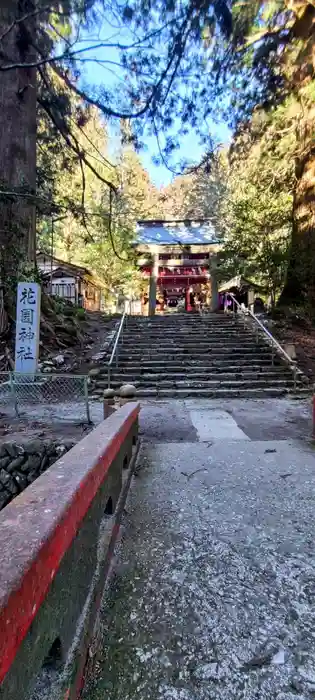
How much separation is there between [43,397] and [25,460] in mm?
2489

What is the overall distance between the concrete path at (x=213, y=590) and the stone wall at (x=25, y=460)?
127 cm

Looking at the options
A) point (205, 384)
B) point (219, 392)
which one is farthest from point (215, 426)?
point (205, 384)

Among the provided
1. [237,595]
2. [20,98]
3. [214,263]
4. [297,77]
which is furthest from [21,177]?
[214,263]

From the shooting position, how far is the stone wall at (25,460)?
4.02 m

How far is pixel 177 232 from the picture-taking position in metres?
19.4

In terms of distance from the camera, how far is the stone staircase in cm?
752

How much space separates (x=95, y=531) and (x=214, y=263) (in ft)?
52.9

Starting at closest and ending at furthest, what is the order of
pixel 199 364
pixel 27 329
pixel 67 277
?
pixel 27 329 → pixel 199 364 → pixel 67 277

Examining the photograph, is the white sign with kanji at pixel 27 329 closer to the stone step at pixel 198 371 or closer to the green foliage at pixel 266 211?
the stone step at pixel 198 371

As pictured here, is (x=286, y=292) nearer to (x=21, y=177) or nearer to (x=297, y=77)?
(x=297, y=77)

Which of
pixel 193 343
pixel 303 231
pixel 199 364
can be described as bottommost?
pixel 199 364

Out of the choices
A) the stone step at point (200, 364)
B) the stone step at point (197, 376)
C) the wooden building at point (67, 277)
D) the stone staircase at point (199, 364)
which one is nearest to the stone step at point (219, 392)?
the stone staircase at point (199, 364)

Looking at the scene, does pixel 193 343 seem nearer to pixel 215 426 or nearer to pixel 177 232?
pixel 215 426

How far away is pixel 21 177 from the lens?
831 centimetres
